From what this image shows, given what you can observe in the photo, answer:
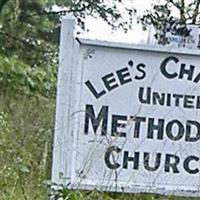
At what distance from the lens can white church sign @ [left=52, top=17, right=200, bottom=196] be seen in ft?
9.37

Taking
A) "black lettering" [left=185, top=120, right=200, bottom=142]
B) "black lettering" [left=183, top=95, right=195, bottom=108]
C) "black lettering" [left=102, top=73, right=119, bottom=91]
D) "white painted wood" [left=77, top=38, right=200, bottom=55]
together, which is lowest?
"black lettering" [left=185, top=120, right=200, bottom=142]

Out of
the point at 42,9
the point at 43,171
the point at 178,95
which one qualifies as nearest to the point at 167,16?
the point at 42,9

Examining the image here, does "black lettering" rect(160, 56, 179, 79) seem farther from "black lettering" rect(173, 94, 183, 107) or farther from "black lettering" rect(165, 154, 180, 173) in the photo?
"black lettering" rect(165, 154, 180, 173)

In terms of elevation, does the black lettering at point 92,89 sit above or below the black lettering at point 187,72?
below

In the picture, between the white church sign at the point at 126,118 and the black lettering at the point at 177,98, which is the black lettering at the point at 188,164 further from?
the black lettering at the point at 177,98

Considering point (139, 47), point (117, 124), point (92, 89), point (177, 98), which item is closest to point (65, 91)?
point (92, 89)

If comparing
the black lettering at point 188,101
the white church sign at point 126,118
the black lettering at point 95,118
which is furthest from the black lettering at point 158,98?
the black lettering at point 95,118

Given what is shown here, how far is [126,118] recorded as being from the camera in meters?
2.91

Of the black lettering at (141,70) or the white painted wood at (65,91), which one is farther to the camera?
the black lettering at (141,70)

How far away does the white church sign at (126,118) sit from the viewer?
9.37ft

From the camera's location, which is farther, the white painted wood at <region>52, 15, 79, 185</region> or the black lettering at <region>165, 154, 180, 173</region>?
the black lettering at <region>165, 154, 180, 173</region>

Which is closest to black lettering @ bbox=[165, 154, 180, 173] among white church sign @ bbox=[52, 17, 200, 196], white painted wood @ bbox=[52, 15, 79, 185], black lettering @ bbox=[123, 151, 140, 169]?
white church sign @ bbox=[52, 17, 200, 196]

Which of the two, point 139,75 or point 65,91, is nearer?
point 65,91

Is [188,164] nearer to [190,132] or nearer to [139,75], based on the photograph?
[190,132]
